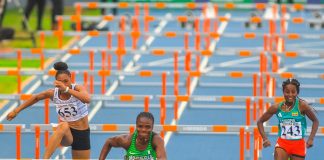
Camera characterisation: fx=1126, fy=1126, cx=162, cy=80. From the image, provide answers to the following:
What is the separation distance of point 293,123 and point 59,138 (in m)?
2.80

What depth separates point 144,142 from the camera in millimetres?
12008

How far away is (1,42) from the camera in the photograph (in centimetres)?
2719

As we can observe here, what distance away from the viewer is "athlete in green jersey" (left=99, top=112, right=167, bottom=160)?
1184 centimetres

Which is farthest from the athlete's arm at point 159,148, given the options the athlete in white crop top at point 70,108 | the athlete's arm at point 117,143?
the athlete in white crop top at point 70,108

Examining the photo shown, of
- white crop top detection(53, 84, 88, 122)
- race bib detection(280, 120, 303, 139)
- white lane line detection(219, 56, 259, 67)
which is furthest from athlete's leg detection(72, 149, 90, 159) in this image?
white lane line detection(219, 56, 259, 67)

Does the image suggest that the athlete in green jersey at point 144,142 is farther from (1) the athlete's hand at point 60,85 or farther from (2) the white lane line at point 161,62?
(2) the white lane line at point 161,62

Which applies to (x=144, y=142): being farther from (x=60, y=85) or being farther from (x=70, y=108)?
(x=70, y=108)

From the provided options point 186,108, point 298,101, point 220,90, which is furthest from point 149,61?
point 298,101

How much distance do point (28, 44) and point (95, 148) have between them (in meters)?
11.3

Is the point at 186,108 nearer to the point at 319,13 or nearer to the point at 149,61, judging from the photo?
the point at 149,61

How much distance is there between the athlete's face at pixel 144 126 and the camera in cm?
1182

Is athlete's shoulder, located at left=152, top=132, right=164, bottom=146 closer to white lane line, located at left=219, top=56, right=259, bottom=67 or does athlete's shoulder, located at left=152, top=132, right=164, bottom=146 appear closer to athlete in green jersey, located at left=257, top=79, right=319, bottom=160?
athlete in green jersey, located at left=257, top=79, right=319, bottom=160

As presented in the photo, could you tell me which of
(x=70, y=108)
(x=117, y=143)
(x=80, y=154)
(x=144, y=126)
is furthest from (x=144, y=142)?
(x=80, y=154)

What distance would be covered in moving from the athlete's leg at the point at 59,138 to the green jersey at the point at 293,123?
8.43ft
